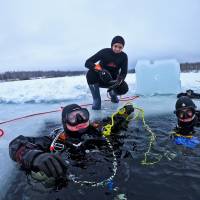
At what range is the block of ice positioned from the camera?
8484 mm

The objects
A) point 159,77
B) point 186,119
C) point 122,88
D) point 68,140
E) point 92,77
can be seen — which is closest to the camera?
point 68,140

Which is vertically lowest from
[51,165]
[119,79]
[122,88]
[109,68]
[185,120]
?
[185,120]

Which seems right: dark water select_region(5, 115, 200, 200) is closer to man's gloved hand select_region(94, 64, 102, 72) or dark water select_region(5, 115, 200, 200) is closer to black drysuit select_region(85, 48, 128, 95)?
man's gloved hand select_region(94, 64, 102, 72)

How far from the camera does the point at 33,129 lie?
16.6 feet

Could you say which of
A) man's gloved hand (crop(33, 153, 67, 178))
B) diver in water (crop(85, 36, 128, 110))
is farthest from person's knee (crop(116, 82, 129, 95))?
man's gloved hand (crop(33, 153, 67, 178))

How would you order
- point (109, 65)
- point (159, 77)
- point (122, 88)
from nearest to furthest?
point (109, 65) → point (122, 88) → point (159, 77)

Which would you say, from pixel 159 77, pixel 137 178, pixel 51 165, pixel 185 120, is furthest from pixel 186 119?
pixel 159 77

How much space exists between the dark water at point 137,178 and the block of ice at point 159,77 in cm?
490

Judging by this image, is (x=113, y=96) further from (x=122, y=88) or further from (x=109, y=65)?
(x=109, y=65)

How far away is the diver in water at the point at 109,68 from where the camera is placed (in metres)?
6.12

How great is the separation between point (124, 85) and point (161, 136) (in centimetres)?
270

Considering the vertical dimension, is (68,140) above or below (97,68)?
below

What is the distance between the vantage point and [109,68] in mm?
6418

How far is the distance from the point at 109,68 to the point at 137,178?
395 centimetres
